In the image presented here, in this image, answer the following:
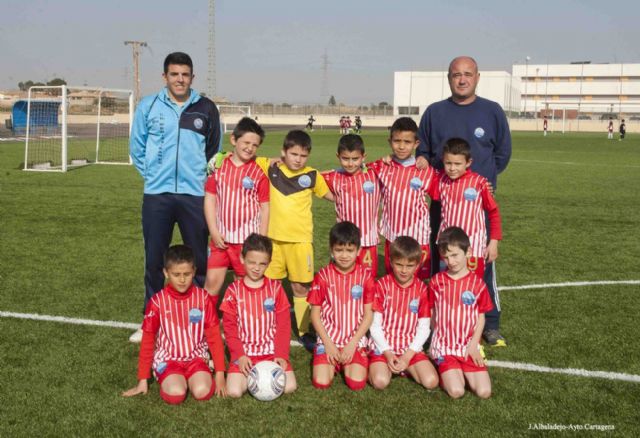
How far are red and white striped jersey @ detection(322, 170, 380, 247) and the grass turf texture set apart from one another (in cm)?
118

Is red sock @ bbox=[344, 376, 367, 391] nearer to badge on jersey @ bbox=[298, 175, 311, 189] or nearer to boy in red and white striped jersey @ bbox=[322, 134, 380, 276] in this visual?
boy in red and white striped jersey @ bbox=[322, 134, 380, 276]

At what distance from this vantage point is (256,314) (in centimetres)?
455

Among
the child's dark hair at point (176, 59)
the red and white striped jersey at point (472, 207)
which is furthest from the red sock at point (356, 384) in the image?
the child's dark hair at point (176, 59)

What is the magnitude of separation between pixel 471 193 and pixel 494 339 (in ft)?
4.13

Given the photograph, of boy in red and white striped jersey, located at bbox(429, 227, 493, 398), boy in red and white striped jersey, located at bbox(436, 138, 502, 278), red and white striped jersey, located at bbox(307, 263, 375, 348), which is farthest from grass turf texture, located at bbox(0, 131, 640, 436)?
boy in red and white striped jersey, located at bbox(436, 138, 502, 278)

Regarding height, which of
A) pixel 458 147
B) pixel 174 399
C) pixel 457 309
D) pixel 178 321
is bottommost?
pixel 174 399

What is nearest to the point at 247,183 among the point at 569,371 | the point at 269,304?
the point at 269,304

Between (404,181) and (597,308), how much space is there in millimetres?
2565

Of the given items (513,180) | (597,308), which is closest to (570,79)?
(513,180)

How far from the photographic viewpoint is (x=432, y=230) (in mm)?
5621

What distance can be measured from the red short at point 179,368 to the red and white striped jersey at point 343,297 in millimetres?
914

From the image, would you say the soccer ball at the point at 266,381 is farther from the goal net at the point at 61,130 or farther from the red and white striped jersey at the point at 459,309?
the goal net at the point at 61,130

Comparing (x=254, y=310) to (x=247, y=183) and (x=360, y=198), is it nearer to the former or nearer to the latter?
(x=247, y=183)

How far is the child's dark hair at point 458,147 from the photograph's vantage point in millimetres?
4898
